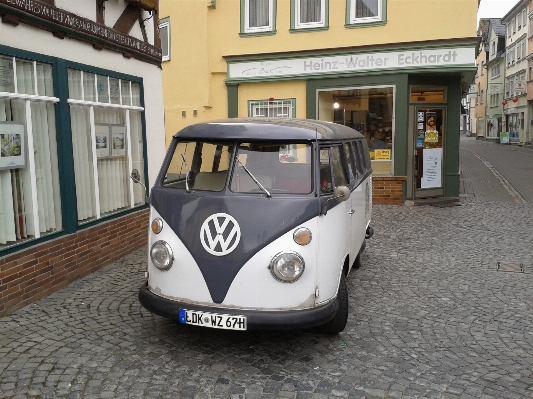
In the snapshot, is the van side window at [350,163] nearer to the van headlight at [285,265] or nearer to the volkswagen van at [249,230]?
the volkswagen van at [249,230]

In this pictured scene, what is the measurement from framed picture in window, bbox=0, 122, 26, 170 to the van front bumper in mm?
2500

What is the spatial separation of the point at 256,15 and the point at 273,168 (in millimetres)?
Answer: 10739

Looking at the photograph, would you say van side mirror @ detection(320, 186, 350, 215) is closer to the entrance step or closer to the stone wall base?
the stone wall base

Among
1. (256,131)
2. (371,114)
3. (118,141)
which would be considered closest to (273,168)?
(256,131)

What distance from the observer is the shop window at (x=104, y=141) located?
7.01 metres

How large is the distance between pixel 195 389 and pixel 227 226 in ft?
4.26

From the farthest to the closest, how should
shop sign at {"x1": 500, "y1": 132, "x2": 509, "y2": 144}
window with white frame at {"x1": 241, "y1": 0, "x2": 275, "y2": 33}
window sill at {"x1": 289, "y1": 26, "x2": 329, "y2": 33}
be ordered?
shop sign at {"x1": 500, "y1": 132, "x2": 509, "y2": 144} → window with white frame at {"x1": 241, "y1": 0, "x2": 275, "y2": 33} → window sill at {"x1": 289, "y1": 26, "x2": 329, "y2": 33}

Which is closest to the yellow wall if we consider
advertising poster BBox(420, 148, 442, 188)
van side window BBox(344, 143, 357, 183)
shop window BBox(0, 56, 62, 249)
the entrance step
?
advertising poster BBox(420, 148, 442, 188)

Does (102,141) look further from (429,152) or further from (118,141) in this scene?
(429,152)

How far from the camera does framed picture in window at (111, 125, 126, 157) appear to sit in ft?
26.0

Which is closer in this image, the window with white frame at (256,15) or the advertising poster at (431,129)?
the advertising poster at (431,129)

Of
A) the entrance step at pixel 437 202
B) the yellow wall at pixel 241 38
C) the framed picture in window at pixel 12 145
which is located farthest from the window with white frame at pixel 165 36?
the framed picture in window at pixel 12 145

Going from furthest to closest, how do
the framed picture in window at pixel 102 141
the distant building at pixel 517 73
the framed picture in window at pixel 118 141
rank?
the distant building at pixel 517 73 < the framed picture in window at pixel 118 141 < the framed picture in window at pixel 102 141

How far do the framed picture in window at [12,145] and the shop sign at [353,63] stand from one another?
353 inches
